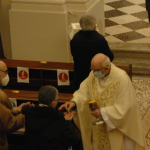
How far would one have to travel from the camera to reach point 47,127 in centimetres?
274

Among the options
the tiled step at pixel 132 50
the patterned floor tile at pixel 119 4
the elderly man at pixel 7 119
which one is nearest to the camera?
the elderly man at pixel 7 119

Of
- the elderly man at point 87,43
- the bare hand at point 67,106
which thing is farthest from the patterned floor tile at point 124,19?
the bare hand at point 67,106

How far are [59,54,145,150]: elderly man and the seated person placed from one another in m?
0.61

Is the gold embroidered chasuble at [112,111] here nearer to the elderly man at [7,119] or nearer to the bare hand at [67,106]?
the bare hand at [67,106]

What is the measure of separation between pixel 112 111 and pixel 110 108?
0.13ft

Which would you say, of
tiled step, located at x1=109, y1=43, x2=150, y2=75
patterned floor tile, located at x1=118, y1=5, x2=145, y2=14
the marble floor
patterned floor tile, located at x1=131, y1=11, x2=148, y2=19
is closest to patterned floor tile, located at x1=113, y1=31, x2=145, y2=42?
the marble floor

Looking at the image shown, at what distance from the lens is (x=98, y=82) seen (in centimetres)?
343

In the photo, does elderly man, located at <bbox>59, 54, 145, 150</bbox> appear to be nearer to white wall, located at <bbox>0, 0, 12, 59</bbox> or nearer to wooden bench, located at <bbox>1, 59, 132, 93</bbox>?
wooden bench, located at <bbox>1, 59, 132, 93</bbox>

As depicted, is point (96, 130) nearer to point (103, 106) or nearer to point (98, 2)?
point (103, 106)

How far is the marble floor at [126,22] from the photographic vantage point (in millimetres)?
7473

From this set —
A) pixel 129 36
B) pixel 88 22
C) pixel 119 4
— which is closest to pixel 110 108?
pixel 88 22

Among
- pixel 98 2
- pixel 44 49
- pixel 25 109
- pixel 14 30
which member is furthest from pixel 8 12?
pixel 25 109

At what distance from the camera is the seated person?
8.93 feet

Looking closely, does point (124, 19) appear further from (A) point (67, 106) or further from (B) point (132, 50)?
(A) point (67, 106)
